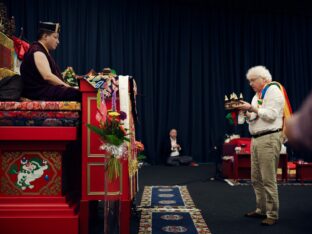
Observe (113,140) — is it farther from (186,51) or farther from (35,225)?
(186,51)

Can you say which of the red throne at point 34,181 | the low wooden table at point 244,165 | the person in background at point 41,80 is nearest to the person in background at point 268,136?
the person in background at point 41,80

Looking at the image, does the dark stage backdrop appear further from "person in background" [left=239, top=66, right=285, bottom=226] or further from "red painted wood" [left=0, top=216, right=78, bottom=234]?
"red painted wood" [left=0, top=216, right=78, bottom=234]

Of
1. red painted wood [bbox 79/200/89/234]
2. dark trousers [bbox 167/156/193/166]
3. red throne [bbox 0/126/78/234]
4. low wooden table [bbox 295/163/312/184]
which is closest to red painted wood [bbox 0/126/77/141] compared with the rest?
red throne [bbox 0/126/78/234]

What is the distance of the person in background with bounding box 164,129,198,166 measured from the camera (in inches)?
347

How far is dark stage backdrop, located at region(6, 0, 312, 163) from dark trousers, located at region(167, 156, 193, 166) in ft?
1.65

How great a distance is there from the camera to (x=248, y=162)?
19.7 feet

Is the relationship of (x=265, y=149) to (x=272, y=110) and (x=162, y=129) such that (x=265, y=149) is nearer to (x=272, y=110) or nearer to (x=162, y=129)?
(x=272, y=110)

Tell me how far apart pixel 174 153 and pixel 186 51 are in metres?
2.52

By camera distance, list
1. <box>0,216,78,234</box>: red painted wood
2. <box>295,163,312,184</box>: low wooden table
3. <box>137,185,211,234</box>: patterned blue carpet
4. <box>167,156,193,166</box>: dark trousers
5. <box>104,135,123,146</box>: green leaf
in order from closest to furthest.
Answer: <box>104,135,123,146</box>: green leaf < <box>0,216,78,234</box>: red painted wood < <box>137,185,211,234</box>: patterned blue carpet < <box>295,163,312,184</box>: low wooden table < <box>167,156,193,166</box>: dark trousers

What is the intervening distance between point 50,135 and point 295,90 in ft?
27.2

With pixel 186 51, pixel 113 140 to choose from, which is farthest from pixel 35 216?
pixel 186 51

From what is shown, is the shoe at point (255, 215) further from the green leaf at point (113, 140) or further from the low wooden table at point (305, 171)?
the low wooden table at point (305, 171)

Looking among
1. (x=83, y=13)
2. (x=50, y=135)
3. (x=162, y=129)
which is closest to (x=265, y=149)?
(x=50, y=135)

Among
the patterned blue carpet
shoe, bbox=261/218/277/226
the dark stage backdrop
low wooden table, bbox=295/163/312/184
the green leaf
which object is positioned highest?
the dark stage backdrop
